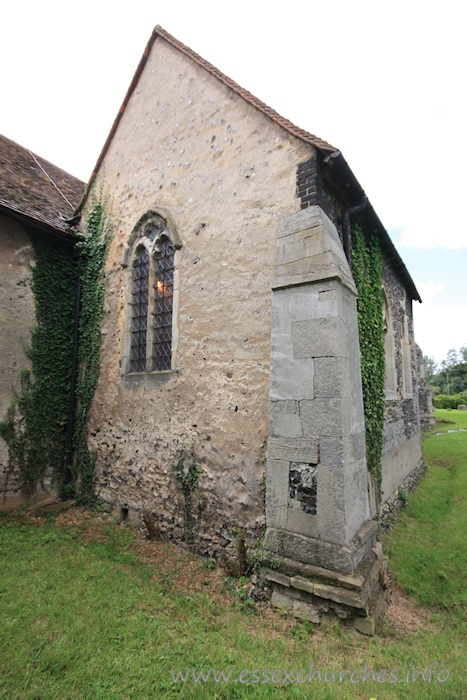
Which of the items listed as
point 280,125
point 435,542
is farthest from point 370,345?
point 280,125

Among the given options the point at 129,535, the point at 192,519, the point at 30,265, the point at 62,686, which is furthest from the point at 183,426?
the point at 30,265

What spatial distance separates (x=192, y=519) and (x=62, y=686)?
104 inches

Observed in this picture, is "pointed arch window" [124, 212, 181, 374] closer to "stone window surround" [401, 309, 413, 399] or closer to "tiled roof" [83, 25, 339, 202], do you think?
"tiled roof" [83, 25, 339, 202]

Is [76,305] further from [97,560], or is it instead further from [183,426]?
[97,560]

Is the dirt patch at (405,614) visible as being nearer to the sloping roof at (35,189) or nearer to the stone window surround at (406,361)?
the stone window surround at (406,361)

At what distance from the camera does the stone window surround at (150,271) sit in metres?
6.02

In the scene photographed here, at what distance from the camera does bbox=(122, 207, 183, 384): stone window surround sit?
6.02 m

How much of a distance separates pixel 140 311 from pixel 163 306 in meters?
0.71

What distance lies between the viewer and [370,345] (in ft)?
20.4

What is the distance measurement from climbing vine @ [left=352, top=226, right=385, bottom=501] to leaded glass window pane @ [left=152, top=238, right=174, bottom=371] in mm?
3256

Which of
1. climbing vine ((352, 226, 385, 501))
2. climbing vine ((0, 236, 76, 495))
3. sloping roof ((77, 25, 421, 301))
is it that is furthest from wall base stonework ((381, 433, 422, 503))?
climbing vine ((0, 236, 76, 495))

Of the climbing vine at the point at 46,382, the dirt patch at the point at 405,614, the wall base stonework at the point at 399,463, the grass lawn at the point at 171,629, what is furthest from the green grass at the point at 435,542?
the climbing vine at the point at 46,382

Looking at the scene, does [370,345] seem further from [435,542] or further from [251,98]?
[251,98]

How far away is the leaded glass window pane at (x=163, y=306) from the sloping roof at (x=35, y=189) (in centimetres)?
255
